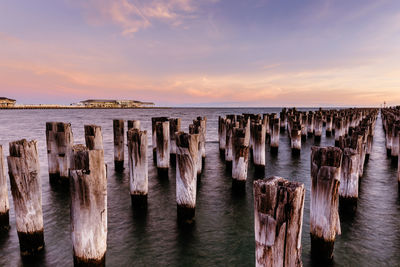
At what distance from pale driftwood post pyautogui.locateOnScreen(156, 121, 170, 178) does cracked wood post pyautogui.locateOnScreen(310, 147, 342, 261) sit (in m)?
5.67

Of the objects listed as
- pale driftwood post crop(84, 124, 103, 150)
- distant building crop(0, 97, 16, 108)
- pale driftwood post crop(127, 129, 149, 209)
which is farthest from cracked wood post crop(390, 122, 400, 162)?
distant building crop(0, 97, 16, 108)

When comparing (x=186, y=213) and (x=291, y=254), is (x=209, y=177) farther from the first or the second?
(x=291, y=254)

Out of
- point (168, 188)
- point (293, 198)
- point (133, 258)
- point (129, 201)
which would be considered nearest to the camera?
point (293, 198)

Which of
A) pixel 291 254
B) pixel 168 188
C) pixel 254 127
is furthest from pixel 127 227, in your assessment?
pixel 254 127

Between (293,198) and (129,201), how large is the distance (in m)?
6.29

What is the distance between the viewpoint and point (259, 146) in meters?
9.74

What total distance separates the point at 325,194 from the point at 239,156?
3.49m

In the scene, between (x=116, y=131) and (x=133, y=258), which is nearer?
(x=133, y=258)

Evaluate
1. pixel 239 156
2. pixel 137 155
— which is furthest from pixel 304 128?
pixel 137 155

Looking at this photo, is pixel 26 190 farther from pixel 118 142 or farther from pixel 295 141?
pixel 295 141

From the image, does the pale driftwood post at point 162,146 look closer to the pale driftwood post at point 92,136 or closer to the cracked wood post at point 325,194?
the pale driftwood post at point 92,136

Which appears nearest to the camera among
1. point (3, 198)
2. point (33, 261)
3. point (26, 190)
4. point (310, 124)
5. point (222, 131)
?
point (26, 190)

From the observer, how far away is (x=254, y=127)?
966cm

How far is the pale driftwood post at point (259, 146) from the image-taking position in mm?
9320
